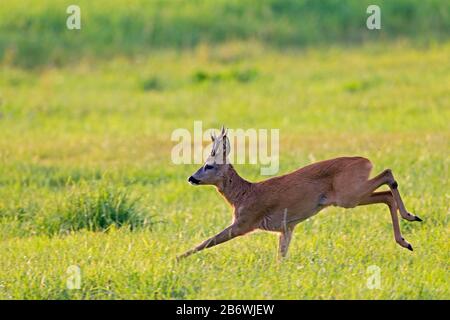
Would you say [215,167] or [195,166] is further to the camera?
[195,166]

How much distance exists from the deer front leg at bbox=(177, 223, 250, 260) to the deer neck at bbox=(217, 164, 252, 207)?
0.93ft

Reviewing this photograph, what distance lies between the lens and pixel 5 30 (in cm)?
2192

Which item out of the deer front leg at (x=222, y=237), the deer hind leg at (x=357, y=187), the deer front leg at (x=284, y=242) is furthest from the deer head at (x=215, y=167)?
the deer hind leg at (x=357, y=187)

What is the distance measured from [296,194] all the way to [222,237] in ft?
2.07

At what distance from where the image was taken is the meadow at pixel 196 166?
7.22 m

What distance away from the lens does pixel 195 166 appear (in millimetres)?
12758

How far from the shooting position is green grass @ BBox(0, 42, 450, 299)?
7.21m

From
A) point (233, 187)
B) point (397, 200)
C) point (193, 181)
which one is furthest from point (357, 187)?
point (193, 181)

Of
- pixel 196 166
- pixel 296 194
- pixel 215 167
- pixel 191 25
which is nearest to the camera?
pixel 296 194

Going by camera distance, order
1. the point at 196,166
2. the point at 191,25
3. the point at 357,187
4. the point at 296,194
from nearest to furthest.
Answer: the point at 357,187 → the point at 296,194 → the point at 196,166 → the point at 191,25

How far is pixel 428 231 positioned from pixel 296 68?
38.9ft

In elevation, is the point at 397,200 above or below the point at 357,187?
below

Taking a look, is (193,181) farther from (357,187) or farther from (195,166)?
(195,166)

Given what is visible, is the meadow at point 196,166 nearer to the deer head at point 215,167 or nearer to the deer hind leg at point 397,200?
the deer hind leg at point 397,200
